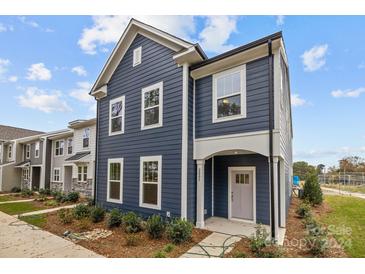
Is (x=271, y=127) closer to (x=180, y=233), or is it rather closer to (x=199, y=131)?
(x=199, y=131)

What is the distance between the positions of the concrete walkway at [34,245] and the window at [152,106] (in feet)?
15.9

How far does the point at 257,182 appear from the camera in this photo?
817 cm

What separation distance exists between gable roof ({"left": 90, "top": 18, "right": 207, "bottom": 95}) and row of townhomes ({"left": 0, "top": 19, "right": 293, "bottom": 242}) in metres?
0.04

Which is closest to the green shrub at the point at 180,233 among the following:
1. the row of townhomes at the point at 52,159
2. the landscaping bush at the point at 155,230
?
the landscaping bush at the point at 155,230

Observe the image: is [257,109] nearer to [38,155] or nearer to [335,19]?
[335,19]

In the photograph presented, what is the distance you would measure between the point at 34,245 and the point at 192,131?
598 cm

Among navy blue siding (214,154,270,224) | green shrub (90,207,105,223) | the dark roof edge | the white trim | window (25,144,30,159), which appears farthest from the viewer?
window (25,144,30,159)

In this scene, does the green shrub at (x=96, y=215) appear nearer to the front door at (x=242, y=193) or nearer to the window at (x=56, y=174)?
the front door at (x=242, y=193)

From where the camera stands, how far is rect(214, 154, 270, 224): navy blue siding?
26.0 ft

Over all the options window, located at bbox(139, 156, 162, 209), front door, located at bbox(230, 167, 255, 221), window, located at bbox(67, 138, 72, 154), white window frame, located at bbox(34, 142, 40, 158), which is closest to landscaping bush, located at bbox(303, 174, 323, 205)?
front door, located at bbox(230, 167, 255, 221)

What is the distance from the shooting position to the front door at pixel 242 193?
8.35m

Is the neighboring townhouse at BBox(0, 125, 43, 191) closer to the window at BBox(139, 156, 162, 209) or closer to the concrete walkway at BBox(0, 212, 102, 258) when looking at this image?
the concrete walkway at BBox(0, 212, 102, 258)

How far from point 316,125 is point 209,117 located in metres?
13.4

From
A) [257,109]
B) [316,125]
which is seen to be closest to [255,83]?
[257,109]
